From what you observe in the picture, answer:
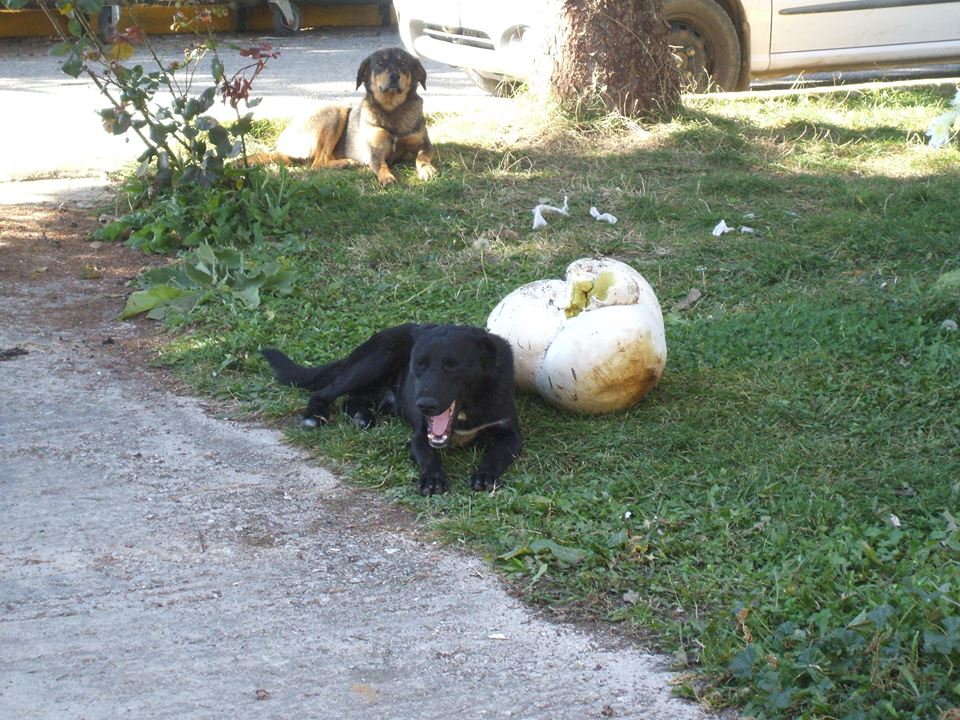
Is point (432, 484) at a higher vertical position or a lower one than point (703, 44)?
lower

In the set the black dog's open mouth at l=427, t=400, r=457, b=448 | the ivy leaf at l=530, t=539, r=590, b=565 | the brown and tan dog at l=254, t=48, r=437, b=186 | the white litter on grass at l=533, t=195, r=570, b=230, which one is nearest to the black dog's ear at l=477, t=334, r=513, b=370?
the black dog's open mouth at l=427, t=400, r=457, b=448

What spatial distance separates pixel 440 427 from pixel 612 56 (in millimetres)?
5658

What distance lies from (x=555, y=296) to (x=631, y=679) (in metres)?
2.32

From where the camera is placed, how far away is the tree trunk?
365 inches

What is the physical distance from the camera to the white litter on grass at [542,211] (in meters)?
7.51

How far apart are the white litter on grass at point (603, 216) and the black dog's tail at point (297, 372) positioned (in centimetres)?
284

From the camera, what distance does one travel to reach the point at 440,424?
14.8 feet

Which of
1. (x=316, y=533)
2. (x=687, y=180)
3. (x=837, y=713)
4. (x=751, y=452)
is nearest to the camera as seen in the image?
(x=837, y=713)

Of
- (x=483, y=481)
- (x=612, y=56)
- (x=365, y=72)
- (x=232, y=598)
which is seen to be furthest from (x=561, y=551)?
(x=365, y=72)

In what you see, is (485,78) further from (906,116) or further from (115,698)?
(115,698)

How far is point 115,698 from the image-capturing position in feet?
10.2

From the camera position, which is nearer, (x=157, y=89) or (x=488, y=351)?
(x=488, y=351)

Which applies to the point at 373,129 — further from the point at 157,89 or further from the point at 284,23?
the point at 284,23

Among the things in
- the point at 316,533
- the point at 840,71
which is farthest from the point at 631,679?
the point at 840,71
